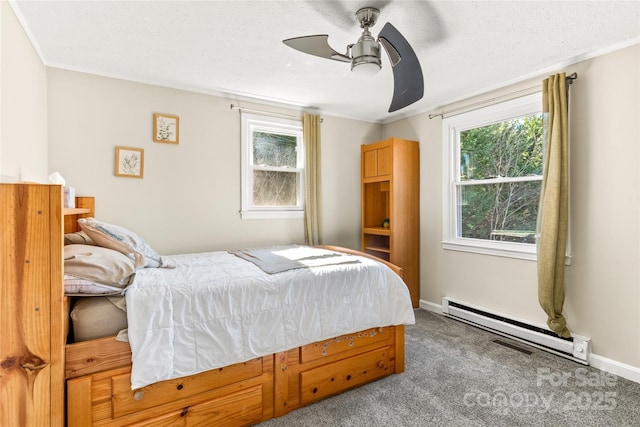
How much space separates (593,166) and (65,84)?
427cm

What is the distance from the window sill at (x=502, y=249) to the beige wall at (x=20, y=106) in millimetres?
3669

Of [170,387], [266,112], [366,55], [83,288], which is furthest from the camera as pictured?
[266,112]

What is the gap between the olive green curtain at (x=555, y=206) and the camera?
8.16 feet

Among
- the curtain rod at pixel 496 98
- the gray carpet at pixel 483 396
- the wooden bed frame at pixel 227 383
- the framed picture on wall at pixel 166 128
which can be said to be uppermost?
the curtain rod at pixel 496 98

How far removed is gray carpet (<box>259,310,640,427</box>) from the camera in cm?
182

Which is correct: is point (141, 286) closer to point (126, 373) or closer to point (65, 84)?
point (126, 373)

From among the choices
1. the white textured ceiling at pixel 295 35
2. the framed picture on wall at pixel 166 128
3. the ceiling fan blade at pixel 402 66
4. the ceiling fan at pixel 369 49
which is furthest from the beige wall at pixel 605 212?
the framed picture on wall at pixel 166 128

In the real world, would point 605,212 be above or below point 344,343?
above

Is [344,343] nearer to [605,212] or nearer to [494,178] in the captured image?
[605,212]

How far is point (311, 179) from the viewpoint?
3.76m

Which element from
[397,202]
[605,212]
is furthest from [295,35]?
[605,212]

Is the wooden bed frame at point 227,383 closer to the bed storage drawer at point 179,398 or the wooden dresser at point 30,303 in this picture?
the bed storage drawer at point 179,398

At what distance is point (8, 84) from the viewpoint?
6.04ft

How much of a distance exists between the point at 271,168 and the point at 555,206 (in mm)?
2662
